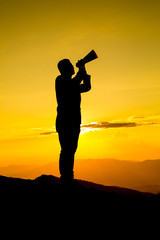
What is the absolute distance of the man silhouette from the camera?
5.94 metres

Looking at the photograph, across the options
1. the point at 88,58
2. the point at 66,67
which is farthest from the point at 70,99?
the point at 88,58

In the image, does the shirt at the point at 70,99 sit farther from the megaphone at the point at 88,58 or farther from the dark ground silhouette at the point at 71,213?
the dark ground silhouette at the point at 71,213

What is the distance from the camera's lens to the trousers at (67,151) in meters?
5.95

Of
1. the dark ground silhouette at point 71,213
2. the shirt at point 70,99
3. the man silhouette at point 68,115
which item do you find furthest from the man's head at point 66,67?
the dark ground silhouette at point 71,213

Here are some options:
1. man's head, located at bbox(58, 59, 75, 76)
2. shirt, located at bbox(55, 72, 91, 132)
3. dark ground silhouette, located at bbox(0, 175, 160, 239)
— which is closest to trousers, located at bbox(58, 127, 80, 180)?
shirt, located at bbox(55, 72, 91, 132)

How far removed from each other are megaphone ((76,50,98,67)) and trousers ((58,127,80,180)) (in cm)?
174

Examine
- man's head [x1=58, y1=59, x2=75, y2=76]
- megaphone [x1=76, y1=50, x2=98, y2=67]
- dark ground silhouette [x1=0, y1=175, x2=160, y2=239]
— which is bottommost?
dark ground silhouette [x1=0, y1=175, x2=160, y2=239]

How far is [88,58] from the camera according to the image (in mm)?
6270

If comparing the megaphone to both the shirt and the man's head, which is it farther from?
the shirt

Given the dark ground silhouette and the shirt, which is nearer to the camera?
the dark ground silhouette

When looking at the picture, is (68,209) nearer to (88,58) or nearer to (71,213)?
(71,213)

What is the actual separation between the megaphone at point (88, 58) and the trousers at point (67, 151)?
68.7 inches

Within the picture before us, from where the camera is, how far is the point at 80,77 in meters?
6.09

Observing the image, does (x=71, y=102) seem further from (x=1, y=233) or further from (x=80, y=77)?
(x=1, y=233)
